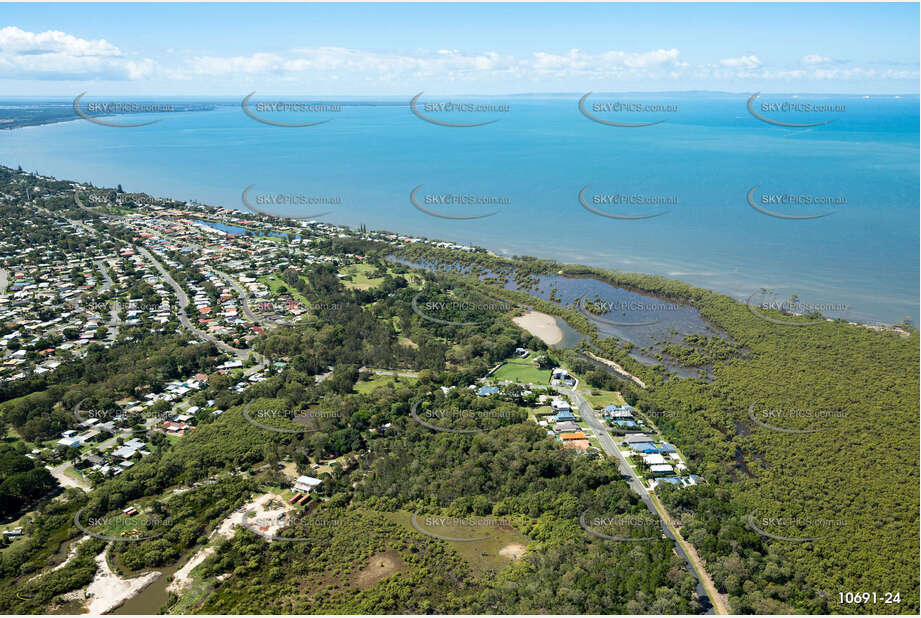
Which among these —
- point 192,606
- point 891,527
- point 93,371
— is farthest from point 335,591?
point 93,371

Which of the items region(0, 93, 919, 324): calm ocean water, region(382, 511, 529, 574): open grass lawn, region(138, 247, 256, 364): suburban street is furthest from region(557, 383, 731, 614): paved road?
region(0, 93, 919, 324): calm ocean water

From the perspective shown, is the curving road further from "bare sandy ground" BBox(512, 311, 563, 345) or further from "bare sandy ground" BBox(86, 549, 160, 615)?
"bare sandy ground" BBox(512, 311, 563, 345)

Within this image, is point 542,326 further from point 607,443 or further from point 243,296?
point 243,296

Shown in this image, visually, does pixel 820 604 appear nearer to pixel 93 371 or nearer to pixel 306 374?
pixel 306 374

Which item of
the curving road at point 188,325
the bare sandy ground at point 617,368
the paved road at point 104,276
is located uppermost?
the paved road at point 104,276

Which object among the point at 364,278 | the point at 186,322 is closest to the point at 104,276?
the point at 186,322

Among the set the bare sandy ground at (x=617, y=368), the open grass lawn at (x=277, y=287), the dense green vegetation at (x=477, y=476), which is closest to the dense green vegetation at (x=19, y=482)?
the dense green vegetation at (x=477, y=476)

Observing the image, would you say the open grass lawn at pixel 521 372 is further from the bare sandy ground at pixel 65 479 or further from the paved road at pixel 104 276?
the paved road at pixel 104 276
